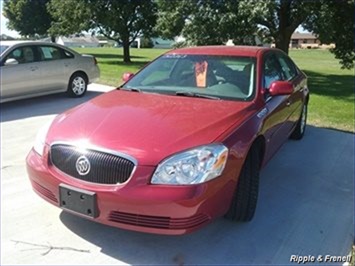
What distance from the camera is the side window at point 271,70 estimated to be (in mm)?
4230

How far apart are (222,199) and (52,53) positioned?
739cm

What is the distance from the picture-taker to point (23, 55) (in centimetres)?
844

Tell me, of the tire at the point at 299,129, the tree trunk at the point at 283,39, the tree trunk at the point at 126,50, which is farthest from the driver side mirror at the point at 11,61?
the tree trunk at the point at 126,50

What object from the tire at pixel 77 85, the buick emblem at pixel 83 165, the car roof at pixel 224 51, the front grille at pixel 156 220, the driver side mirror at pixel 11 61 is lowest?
the tire at pixel 77 85

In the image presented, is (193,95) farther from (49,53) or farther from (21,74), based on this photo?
(49,53)

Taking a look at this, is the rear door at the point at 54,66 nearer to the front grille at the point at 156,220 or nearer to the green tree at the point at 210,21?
the green tree at the point at 210,21

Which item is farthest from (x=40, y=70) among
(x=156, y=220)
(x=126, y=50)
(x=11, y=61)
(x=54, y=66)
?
(x=126, y=50)

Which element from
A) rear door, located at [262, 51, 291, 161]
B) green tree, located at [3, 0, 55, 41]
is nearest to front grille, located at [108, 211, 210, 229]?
rear door, located at [262, 51, 291, 161]

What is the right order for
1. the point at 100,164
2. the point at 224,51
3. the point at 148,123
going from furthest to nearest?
the point at 224,51 → the point at 148,123 → the point at 100,164

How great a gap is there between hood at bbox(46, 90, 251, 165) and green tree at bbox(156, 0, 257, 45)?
10850 mm

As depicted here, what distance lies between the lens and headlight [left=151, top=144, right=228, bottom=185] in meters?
2.71

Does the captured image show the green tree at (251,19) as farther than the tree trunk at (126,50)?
No

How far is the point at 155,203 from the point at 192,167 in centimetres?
36

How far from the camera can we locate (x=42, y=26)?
44906 millimetres
